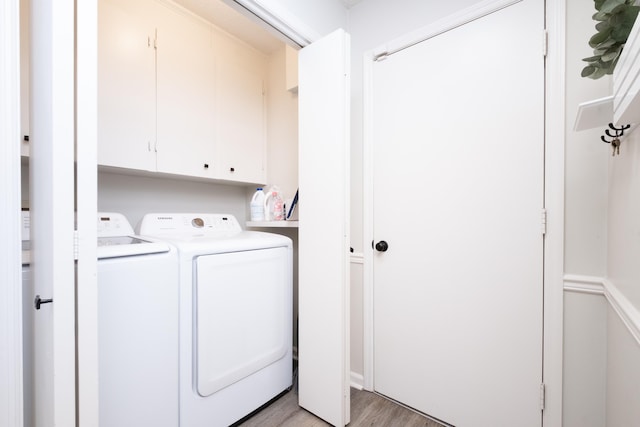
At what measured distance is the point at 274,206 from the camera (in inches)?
85.7

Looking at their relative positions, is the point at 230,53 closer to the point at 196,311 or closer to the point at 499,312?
the point at 196,311

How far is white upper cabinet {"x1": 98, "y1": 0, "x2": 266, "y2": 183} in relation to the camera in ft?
5.17

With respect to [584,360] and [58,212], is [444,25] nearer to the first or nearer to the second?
[584,360]

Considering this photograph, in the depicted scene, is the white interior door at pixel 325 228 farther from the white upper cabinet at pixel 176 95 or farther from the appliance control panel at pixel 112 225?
the appliance control panel at pixel 112 225

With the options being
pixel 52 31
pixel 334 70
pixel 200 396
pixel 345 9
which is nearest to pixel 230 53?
pixel 345 9

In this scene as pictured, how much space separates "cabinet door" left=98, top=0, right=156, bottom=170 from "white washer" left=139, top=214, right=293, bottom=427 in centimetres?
43

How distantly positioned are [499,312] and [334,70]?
147cm

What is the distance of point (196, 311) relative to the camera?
1.32 m

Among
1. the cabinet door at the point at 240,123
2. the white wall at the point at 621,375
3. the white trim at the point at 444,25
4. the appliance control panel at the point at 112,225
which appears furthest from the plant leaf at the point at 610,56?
the appliance control panel at the point at 112,225

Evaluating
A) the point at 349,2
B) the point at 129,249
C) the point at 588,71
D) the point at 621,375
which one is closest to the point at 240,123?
the point at 349,2

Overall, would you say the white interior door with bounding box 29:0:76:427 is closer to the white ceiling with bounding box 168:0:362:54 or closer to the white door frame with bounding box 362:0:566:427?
the white ceiling with bounding box 168:0:362:54

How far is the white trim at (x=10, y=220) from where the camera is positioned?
0.74m

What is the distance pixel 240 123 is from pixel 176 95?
495mm

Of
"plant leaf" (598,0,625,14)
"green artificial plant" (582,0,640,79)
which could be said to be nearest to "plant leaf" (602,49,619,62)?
"green artificial plant" (582,0,640,79)
